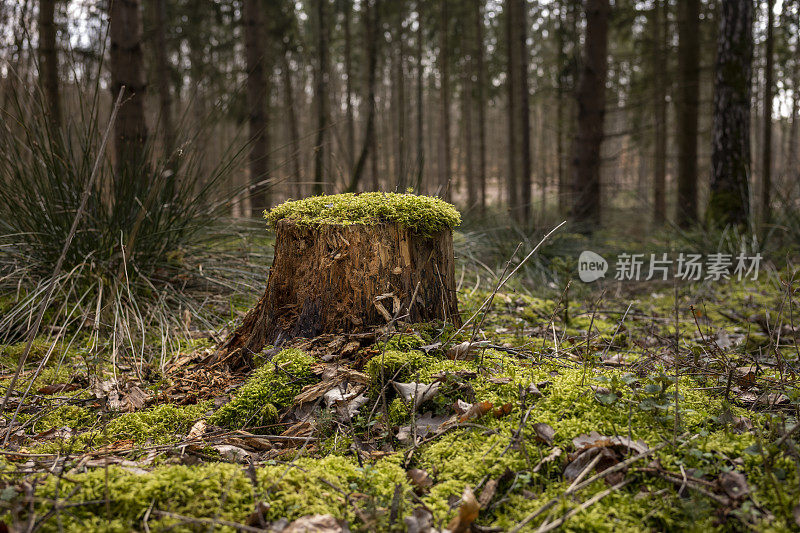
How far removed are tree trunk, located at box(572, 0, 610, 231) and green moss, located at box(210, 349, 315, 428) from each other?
5556 millimetres

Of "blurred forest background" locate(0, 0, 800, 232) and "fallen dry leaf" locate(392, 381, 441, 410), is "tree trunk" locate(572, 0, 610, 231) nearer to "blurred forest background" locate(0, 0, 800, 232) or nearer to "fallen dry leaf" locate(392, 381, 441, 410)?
"blurred forest background" locate(0, 0, 800, 232)

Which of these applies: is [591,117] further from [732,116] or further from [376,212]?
[376,212]

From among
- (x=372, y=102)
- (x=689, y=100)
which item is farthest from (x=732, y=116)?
(x=372, y=102)

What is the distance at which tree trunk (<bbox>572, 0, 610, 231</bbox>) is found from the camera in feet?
22.7

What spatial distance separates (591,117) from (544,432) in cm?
654

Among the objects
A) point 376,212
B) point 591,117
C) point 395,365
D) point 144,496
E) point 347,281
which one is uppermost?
point 591,117

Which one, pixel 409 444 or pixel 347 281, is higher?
pixel 347 281

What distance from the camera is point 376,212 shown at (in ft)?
7.45

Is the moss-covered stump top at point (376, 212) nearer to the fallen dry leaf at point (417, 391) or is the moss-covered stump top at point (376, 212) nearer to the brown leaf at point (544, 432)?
the fallen dry leaf at point (417, 391)

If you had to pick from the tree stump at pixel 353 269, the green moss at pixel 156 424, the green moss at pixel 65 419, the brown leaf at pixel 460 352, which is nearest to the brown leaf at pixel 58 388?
the green moss at pixel 65 419

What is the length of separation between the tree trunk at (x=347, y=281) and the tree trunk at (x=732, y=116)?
4.82m

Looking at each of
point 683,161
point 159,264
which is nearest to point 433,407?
point 159,264

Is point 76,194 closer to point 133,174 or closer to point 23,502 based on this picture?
point 133,174

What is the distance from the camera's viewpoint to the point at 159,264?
3193mm
